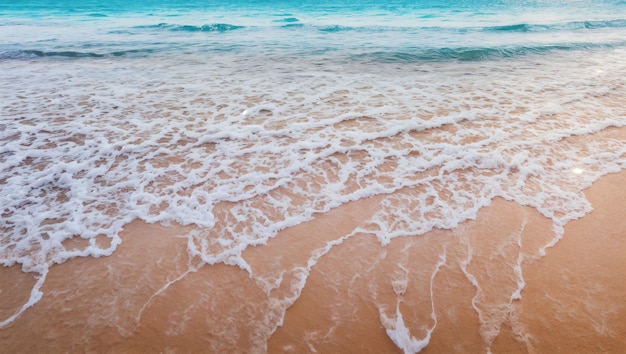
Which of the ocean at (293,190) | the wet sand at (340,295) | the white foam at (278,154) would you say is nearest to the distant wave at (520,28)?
the ocean at (293,190)

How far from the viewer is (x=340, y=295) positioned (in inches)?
110

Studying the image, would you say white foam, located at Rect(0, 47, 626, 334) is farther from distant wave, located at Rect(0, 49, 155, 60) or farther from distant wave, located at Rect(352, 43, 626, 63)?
distant wave, located at Rect(0, 49, 155, 60)

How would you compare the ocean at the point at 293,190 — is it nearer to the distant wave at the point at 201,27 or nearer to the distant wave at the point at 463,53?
the distant wave at the point at 463,53

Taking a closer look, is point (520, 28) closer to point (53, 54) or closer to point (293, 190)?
point (293, 190)

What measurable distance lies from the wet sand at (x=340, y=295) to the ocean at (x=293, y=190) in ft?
0.06

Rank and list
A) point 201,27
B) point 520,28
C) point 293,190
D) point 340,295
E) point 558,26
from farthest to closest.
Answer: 1. point 201,27
2. point 558,26
3. point 520,28
4. point 293,190
5. point 340,295

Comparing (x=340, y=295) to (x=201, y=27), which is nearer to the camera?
(x=340, y=295)

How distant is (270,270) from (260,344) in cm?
70

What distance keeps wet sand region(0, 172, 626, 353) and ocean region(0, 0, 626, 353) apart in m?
0.02

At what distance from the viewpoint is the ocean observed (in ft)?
8.70

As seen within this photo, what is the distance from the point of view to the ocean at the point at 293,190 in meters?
2.65

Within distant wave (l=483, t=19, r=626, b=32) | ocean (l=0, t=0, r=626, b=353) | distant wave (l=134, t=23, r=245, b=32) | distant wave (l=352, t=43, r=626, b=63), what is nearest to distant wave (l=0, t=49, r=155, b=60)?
ocean (l=0, t=0, r=626, b=353)

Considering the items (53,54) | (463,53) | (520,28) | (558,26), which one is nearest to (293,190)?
(463,53)

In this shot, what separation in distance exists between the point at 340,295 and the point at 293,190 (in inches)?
65.7
